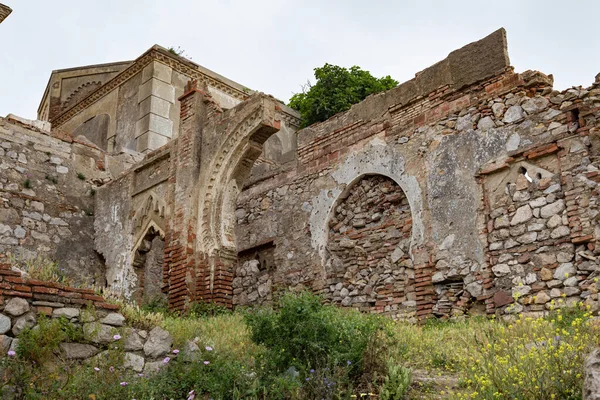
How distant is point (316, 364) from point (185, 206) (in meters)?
7.13

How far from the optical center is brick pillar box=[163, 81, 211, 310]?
12.5 metres

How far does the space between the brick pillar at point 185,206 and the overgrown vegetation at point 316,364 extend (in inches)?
188

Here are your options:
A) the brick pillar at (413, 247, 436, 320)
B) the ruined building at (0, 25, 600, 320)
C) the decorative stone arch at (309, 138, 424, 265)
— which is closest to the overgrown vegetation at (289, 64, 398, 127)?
the ruined building at (0, 25, 600, 320)

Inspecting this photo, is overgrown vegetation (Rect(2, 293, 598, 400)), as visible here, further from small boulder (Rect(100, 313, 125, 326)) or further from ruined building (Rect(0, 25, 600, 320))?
ruined building (Rect(0, 25, 600, 320))

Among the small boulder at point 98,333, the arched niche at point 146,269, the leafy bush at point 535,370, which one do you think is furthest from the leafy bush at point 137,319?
the arched niche at point 146,269

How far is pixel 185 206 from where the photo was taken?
13.1 m

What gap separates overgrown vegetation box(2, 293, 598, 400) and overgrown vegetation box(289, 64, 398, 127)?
13769mm

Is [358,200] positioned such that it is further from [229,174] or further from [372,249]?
[229,174]

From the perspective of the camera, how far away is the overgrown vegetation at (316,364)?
219 inches

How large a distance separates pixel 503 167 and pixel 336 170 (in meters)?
3.66

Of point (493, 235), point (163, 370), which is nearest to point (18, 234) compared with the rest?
point (163, 370)

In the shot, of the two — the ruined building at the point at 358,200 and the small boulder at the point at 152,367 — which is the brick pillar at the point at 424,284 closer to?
the ruined building at the point at 358,200

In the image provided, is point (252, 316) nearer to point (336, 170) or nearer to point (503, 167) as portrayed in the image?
point (503, 167)

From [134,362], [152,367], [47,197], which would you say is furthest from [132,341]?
[47,197]
